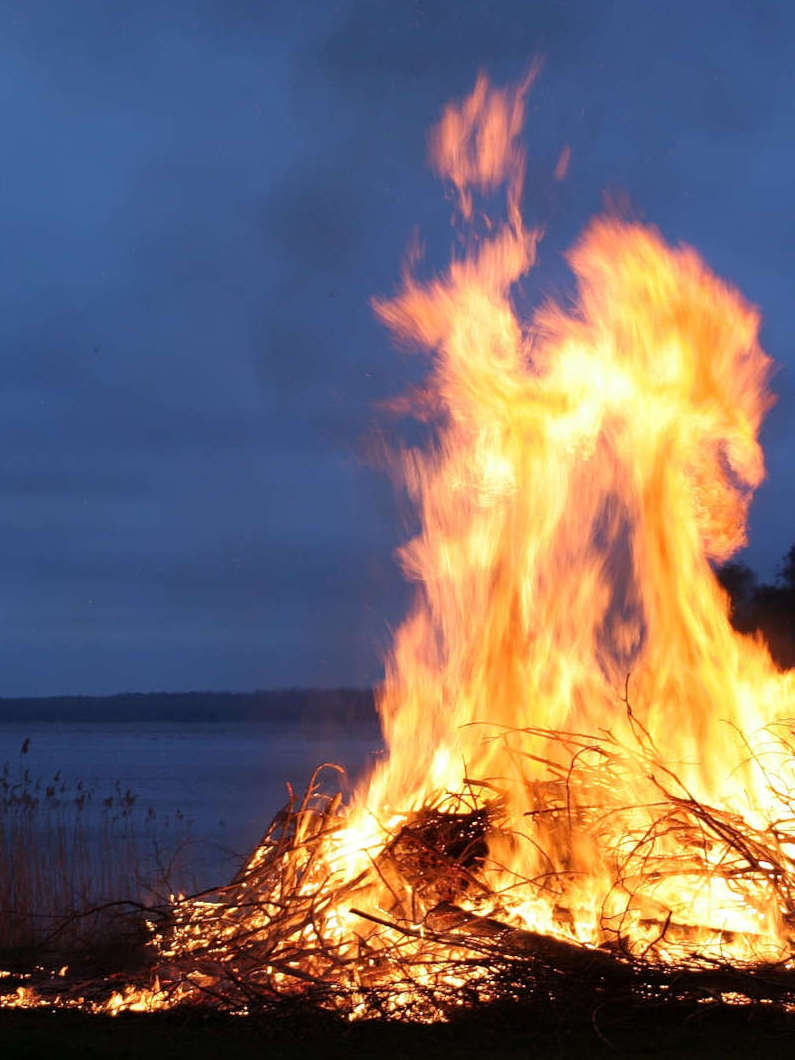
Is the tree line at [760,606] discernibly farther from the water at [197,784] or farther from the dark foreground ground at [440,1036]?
the dark foreground ground at [440,1036]

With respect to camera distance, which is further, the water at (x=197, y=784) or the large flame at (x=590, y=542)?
the water at (x=197, y=784)

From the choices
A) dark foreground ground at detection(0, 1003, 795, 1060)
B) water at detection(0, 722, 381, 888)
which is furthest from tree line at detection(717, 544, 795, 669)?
dark foreground ground at detection(0, 1003, 795, 1060)

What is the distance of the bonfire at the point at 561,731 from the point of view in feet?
19.4

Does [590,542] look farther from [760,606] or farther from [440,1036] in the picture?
[760,606]

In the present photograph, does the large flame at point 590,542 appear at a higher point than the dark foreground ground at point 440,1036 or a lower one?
higher

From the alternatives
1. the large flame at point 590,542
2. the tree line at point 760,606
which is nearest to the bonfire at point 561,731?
the large flame at point 590,542

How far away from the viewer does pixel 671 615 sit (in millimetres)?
7715

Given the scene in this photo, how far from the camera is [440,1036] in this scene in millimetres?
5348

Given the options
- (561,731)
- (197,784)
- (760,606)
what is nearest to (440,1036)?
(561,731)

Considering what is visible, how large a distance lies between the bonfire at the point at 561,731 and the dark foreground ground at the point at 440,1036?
0.44 ft

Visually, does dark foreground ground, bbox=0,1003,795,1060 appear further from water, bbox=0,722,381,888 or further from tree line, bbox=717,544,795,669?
tree line, bbox=717,544,795,669

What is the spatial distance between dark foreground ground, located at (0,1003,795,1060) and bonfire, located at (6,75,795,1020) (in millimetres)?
133

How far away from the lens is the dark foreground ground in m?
5.09

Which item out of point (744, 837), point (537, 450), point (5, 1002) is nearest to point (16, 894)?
point (5, 1002)
